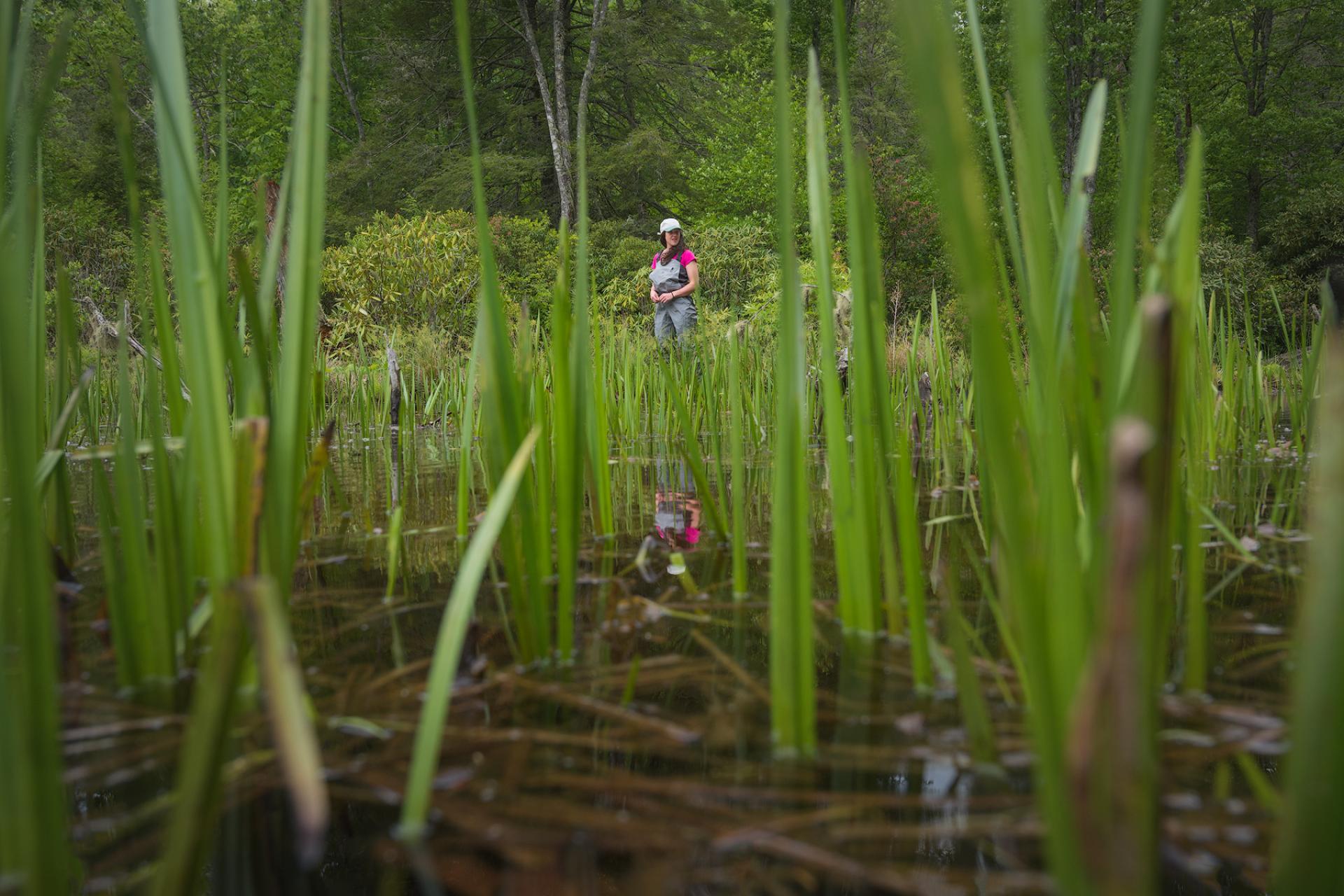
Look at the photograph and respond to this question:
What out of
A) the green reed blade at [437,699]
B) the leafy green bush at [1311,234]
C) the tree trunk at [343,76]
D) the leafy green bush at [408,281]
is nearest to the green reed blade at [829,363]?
the green reed blade at [437,699]

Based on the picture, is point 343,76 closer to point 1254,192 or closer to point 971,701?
point 1254,192

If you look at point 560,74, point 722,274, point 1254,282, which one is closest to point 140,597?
point 722,274

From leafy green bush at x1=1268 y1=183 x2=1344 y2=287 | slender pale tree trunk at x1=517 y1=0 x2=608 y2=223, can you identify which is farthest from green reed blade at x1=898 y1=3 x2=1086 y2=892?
leafy green bush at x1=1268 y1=183 x2=1344 y2=287

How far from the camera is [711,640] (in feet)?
3.02

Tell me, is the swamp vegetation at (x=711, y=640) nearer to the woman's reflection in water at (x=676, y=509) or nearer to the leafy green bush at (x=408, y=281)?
the woman's reflection in water at (x=676, y=509)

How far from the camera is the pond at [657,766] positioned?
0.50 metres

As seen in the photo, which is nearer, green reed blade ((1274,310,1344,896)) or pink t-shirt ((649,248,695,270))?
green reed blade ((1274,310,1344,896))

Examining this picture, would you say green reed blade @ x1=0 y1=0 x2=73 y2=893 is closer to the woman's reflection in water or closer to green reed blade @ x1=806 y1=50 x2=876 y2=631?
green reed blade @ x1=806 y1=50 x2=876 y2=631

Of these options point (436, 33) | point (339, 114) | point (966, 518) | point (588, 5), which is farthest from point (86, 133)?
point (966, 518)

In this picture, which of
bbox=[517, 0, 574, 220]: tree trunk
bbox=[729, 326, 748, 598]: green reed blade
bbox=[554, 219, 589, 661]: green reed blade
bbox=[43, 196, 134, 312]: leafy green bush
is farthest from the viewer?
bbox=[517, 0, 574, 220]: tree trunk

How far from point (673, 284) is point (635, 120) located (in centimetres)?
1041

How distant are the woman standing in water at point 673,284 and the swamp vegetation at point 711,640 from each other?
17.5 feet

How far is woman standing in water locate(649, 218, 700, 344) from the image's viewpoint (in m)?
6.31

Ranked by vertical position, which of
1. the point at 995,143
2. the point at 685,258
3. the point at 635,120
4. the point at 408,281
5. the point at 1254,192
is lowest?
the point at 995,143
